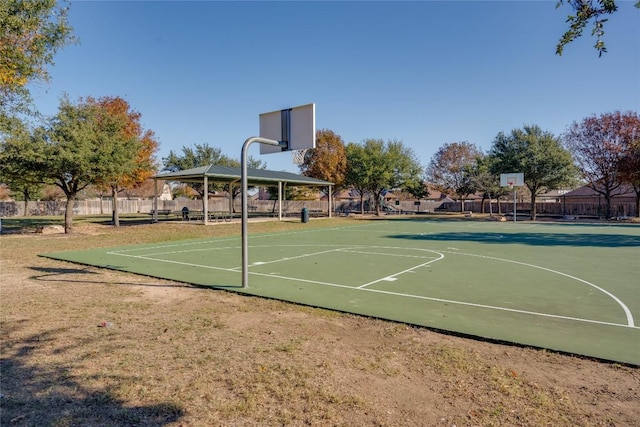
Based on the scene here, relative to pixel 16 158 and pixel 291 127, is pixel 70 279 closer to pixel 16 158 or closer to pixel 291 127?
pixel 291 127

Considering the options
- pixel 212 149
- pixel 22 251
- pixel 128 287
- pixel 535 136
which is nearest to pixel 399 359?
pixel 128 287

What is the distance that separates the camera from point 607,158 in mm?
37281

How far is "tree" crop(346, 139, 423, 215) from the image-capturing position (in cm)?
4572

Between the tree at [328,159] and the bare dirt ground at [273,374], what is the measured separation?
4432 centimetres

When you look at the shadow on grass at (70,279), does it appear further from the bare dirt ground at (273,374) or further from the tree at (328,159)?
the tree at (328,159)

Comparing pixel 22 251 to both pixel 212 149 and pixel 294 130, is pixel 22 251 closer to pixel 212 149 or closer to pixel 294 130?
pixel 294 130

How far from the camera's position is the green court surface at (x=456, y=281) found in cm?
550

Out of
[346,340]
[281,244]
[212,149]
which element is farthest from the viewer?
[212,149]

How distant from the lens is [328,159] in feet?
165

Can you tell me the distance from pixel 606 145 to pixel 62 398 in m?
44.4

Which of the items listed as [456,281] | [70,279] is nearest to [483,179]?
[456,281]

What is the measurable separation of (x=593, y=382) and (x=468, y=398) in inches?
53.3

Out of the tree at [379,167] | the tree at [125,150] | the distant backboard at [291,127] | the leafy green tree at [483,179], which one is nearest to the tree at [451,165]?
the leafy green tree at [483,179]

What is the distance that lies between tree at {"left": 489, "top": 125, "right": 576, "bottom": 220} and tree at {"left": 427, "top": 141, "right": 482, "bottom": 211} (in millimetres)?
17515
